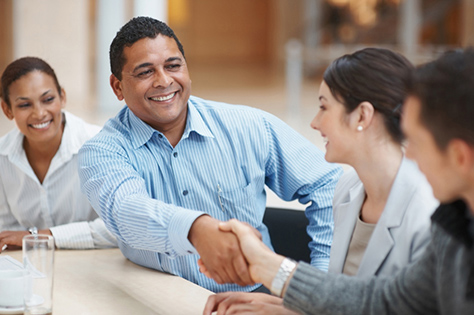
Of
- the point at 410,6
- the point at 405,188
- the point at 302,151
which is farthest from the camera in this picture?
the point at 410,6

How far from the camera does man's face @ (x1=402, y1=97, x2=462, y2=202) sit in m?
1.24

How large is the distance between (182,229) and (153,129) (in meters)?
0.73

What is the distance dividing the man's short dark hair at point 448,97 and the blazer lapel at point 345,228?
0.69 m

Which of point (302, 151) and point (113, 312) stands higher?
point (302, 151)

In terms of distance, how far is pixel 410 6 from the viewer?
1391 centimetres

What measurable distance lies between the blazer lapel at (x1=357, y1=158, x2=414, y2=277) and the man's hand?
31cm

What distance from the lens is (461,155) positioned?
120 centimetres

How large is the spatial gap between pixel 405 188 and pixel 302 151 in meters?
1.01

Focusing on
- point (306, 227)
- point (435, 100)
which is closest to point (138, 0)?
point (306, 227)

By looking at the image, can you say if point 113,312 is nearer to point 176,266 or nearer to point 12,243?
point 176,266

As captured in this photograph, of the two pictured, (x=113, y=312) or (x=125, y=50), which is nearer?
(x=113, y=312)

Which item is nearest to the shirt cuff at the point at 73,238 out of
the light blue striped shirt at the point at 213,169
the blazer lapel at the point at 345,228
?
the light blue striped shirt at the point at 213,169

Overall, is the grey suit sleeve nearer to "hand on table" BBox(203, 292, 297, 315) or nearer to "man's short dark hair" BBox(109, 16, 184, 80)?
"hand on table" BBox(203, 292, 297, 315)

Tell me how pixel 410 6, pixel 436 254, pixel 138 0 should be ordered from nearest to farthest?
1. pixel 436 254
2. pixel 138 0
3. pixel 410 6
